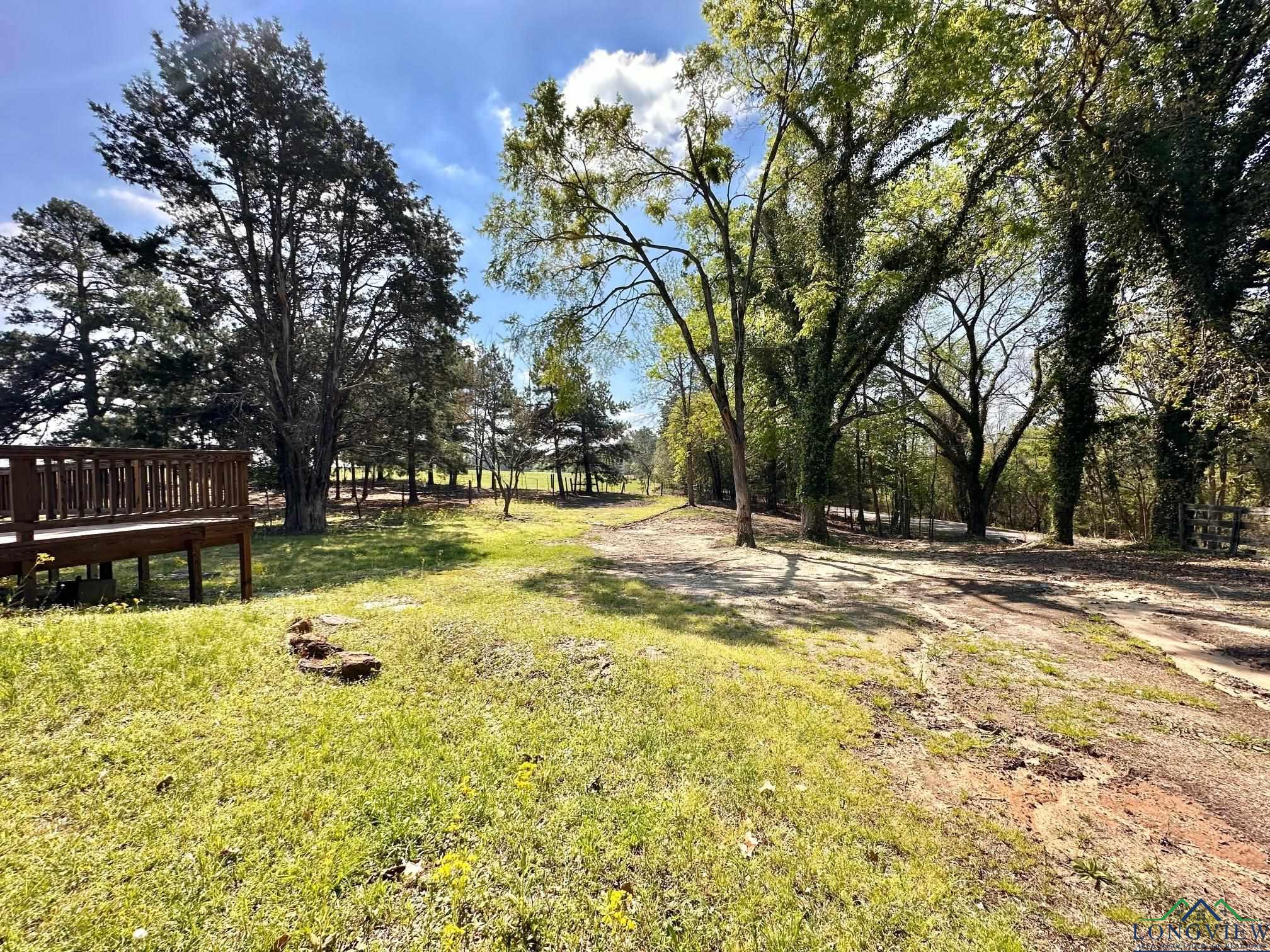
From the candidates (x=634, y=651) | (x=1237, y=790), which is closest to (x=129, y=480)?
(x=634, y=651)

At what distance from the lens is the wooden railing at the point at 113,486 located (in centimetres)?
469

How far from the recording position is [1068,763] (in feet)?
9.71

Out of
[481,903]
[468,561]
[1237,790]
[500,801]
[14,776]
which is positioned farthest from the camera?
[468,561]

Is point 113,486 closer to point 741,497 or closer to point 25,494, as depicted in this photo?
point 25,494

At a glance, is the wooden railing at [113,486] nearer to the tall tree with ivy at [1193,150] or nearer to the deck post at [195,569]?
the deck post at [195,569]

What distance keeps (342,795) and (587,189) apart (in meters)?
12.5

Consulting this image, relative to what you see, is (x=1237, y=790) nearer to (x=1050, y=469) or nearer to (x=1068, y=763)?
(x=1068, y=763)

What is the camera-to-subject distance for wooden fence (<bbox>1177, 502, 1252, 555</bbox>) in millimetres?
9648

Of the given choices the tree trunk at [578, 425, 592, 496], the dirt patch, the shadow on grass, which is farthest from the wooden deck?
the tree trunk at [578, 425, 592, 496]

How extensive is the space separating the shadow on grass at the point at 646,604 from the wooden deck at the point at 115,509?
14.5 ft

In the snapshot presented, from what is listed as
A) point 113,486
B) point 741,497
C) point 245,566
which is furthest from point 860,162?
point 113,486

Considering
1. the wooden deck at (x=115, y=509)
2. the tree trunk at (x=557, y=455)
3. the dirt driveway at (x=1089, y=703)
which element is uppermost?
the tree trunk at (x=557, y=455)

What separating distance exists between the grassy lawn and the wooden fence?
12.1 m

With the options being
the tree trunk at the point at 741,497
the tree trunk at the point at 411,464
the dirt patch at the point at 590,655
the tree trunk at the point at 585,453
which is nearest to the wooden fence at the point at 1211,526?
the tree trunk at the point at 741,497
